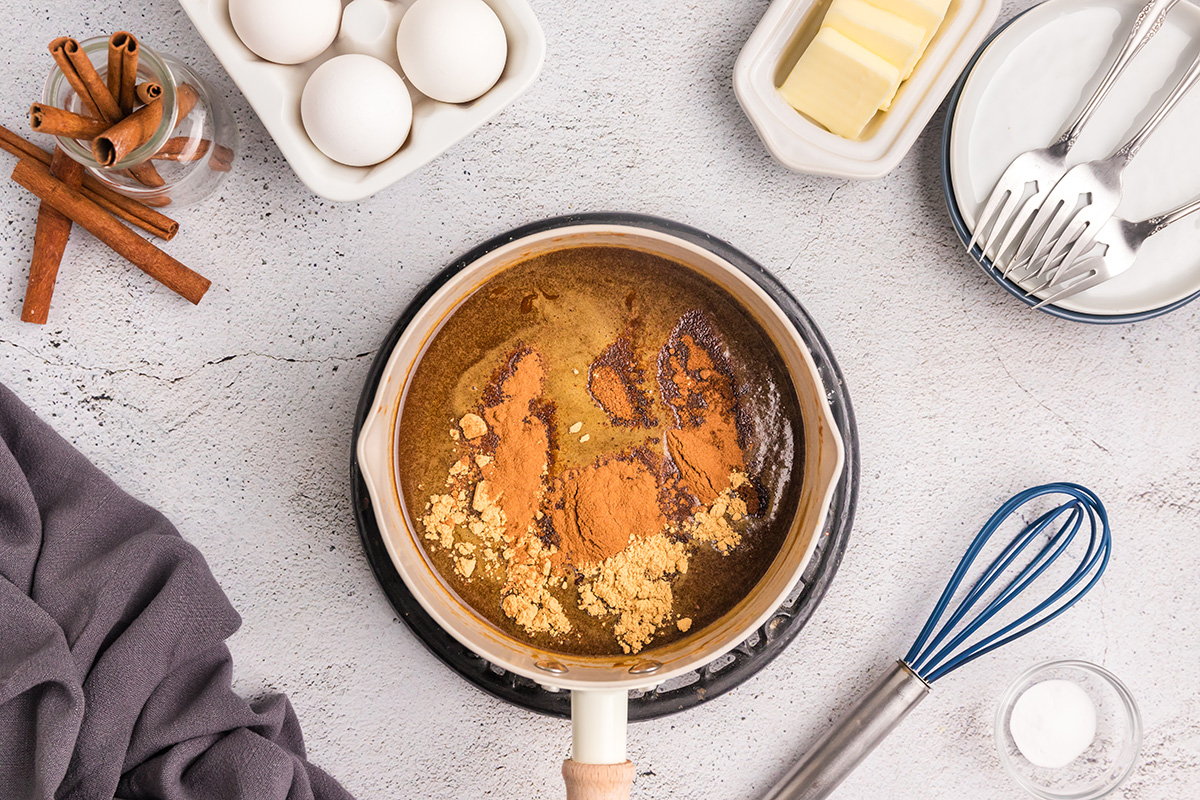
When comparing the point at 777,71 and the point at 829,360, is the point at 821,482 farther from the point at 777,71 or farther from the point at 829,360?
the point at 777,71

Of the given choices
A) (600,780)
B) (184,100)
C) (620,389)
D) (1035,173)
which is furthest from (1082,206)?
(184,100)

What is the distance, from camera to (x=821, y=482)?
77 centimetres

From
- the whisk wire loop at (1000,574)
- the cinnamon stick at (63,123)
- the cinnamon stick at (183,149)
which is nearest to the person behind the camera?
the cinnamon stick at (63,123)

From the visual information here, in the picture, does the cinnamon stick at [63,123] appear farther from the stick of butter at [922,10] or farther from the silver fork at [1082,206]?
the silver fork at [1082,206]

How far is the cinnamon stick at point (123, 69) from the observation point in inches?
25.9

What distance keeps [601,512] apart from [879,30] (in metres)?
0.54

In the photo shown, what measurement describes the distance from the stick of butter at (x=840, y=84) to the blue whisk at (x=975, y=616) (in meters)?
0.43

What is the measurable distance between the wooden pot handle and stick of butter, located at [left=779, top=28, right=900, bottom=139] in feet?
2.12

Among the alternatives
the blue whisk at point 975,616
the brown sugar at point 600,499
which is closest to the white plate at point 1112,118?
the blue whisk at point 975,616

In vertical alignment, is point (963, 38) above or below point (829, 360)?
above

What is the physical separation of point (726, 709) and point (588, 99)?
67cm

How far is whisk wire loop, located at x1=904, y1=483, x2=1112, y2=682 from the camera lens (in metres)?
0.84

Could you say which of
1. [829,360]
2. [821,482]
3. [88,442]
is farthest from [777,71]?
[88,442]

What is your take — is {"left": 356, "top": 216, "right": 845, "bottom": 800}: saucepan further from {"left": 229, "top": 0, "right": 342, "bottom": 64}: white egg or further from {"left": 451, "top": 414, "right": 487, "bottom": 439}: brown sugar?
{"left": 229, "top": 0, "right": 342, "bottom": 64}: white egg
